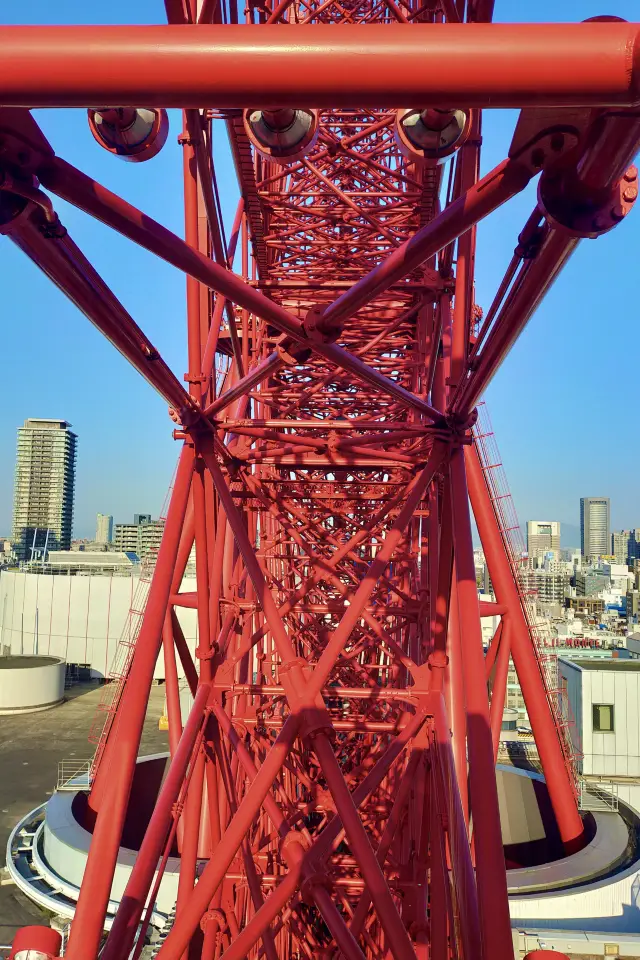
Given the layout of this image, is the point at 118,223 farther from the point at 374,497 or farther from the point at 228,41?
the point at 374,497

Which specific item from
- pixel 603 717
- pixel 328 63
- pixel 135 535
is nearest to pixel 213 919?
pixel 328 63

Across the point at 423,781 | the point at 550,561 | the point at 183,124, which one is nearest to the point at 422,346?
the point at 183,124

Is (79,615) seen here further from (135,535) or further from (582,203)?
(135,535)

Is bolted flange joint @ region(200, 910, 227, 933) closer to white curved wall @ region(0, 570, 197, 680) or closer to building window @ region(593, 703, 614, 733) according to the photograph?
building window @ region(593, 703, 614, 733)

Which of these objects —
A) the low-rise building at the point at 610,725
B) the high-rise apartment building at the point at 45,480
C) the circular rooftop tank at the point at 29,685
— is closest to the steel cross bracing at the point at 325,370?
the low-rise building at the point at 610,725

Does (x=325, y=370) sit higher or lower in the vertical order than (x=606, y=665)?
higher

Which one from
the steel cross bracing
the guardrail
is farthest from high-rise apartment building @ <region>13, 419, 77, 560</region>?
the steel cross bracing

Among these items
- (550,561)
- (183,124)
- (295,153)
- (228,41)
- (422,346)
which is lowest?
(550,561)

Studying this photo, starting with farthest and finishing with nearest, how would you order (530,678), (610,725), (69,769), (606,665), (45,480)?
(45,480) < (69,769) < (606,665) < (610,725) < (530,678)
